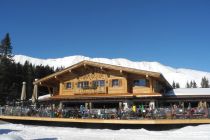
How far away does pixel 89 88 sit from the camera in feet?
110

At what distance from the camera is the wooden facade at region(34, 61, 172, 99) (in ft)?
102

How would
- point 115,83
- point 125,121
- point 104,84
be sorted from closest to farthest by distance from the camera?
1. point 125,121
2. point 115,83
3. point 104,84

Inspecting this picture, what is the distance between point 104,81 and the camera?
3322 cm

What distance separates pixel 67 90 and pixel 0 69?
2821 cm

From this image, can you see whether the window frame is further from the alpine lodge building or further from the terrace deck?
the terrace deck

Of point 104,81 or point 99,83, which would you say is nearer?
point 104,81

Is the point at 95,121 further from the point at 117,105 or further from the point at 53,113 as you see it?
the point at 117,105

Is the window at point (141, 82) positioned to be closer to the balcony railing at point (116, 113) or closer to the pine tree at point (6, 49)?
the balcony railing at point (116, 113)

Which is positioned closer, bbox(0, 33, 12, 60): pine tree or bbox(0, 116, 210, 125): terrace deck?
bbox(0, 116, 210, 125): terrace deck

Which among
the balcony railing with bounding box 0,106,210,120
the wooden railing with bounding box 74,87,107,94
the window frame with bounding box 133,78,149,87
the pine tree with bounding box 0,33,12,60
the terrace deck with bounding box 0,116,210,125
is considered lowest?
the terrace deck with bounding box 0,116,210,125

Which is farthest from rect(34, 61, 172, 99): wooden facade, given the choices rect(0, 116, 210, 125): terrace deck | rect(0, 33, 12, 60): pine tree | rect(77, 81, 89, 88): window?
rect(0, 33, 12, 60): pine tree

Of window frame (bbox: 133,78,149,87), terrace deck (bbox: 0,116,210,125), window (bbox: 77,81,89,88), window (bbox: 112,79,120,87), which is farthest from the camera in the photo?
window (bbox: 77,81,89,88)

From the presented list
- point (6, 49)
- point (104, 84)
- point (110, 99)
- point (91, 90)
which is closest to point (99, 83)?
point (104, 84)

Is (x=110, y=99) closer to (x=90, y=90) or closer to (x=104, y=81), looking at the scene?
(x=104, y=81)
